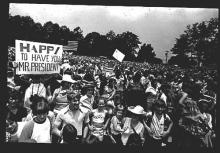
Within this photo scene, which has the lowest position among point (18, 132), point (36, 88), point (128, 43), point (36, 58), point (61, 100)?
point (18, 132)

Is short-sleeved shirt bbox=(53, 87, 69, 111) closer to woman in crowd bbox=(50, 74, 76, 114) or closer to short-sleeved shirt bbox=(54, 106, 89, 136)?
woman in crowd bbox=(50, 74, 76, 114)

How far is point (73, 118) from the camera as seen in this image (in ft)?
25.7

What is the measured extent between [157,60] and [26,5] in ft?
11.0

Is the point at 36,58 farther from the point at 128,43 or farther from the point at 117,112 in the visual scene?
the point at 128,43

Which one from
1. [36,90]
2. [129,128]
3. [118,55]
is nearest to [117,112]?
[129,128]

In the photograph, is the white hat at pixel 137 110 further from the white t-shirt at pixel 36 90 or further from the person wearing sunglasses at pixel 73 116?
the white t-shirt at pixel 36 90

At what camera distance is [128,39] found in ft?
30.6

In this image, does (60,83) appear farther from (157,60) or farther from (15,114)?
(157,60)

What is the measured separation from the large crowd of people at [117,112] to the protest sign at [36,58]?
0.99ft

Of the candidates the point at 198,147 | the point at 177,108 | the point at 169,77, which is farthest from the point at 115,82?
the point at 198,147

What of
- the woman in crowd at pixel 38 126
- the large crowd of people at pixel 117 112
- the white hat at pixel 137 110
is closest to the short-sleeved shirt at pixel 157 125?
the large crowd of people at pixel 117 112

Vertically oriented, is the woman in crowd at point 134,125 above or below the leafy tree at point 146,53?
below

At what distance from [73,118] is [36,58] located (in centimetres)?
181

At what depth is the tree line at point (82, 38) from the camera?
893 centimetres
